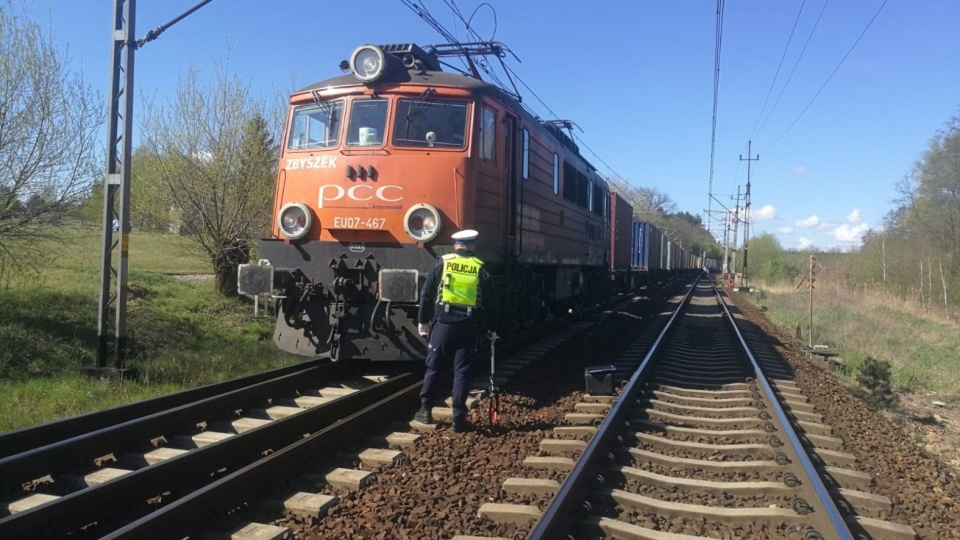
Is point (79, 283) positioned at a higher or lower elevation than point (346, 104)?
lower

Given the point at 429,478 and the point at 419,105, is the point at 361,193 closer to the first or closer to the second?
the point at 419,105

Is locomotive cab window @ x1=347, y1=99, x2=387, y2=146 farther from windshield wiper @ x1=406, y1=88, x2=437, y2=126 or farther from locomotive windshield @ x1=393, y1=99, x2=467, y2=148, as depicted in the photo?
windshield wiper @ x1=406, y1=88, x2=437, y2=126

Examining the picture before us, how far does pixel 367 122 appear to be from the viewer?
26.1 ft

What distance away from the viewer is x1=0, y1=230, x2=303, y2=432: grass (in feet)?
23.8

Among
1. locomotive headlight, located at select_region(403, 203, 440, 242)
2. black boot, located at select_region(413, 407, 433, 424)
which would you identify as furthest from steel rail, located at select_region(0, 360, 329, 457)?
locomotive headlight, located at select_region(403, 203, 440, 242)

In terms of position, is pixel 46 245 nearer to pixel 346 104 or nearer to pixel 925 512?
pixel 346 104

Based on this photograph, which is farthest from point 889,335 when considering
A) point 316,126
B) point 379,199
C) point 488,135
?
point 316,126

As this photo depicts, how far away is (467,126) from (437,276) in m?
2.22

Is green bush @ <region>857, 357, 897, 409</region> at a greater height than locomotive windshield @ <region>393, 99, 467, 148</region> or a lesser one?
lesser

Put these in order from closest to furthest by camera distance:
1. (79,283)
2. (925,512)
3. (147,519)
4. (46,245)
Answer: (147,519), (925,512), (46,245), (79,283)

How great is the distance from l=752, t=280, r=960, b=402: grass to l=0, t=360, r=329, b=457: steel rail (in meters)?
10.4

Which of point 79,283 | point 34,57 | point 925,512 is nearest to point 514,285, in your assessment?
point 925,512

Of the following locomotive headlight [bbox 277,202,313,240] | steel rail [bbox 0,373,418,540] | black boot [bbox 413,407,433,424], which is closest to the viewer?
steel rail [bbox 0,373,418,540]

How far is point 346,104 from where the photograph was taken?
807 cm
